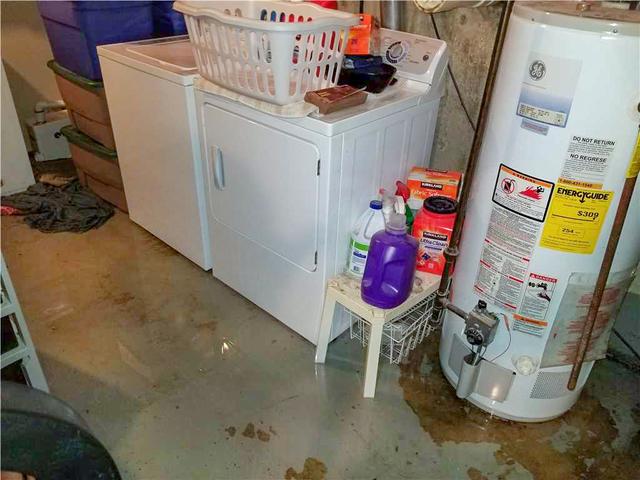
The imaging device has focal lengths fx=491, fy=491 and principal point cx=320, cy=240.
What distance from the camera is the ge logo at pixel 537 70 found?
119cm

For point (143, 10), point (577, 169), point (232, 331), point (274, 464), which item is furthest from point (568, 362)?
point (143, 10)

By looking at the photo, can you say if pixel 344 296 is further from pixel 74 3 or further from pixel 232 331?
pixel 74 3

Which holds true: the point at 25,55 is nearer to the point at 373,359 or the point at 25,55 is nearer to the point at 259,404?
the point at 259,404

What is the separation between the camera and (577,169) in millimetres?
1226

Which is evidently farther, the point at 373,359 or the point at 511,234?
the point at 373,359

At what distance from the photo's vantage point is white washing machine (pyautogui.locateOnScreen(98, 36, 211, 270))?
200 centimetres

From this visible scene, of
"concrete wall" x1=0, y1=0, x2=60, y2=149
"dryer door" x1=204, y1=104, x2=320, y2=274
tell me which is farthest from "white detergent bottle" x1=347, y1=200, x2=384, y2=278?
"concrete wall" x1=0, y1=0, x2=60, y2=149

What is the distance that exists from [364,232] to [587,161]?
2.37ft

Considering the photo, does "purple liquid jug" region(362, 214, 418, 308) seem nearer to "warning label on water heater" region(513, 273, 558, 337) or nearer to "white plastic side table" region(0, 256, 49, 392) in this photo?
"warning label on water heater" region(513, 273, 558, 337)

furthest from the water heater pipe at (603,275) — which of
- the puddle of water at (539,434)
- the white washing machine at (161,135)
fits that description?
Result: the white washing machine at (161,135)

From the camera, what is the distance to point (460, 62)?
6.50 feet

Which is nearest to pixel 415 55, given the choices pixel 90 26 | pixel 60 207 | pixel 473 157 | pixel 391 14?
pixel 391 14

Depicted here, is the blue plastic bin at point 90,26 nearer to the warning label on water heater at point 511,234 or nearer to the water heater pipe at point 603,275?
the warning label on water heater at point 511,234

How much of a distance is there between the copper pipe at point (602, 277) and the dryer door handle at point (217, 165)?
4.39ft
